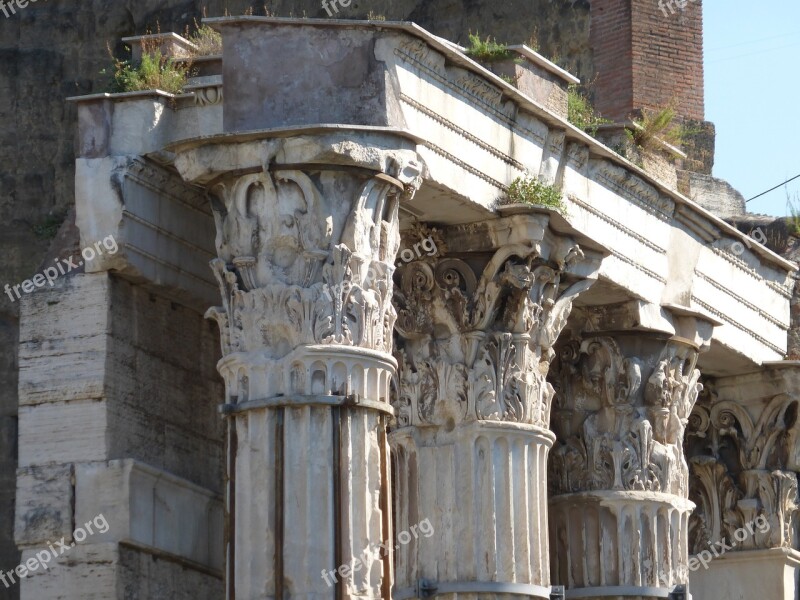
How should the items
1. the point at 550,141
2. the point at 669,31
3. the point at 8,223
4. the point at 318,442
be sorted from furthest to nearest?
the point at 8,223 → the point at 669,31 → the point at 550,141 → the point at 318,442

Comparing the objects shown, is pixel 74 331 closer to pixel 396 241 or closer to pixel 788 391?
pixel 396 241

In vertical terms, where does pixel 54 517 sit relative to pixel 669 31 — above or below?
below

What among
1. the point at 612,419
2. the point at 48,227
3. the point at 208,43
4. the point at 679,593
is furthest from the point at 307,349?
the point at 48,227

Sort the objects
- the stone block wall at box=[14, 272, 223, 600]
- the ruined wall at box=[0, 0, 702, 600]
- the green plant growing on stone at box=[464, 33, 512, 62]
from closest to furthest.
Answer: the stone block wall at box=[14, 272, 223, 600] → the green plant growing on stone at box=[464, 33, 512, 62] → the ruined wall at box=[0, 0, 702, 600]

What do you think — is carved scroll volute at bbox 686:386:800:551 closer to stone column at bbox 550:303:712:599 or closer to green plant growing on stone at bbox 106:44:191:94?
stone column at bbox 550:303:712:599

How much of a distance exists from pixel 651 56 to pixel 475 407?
6.16 meters

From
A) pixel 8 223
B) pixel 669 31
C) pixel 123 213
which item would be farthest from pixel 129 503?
pixel 8 223

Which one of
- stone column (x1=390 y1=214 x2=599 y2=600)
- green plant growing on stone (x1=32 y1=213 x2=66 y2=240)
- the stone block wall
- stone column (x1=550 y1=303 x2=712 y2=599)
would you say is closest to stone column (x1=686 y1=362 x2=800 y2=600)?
stone column (x1=550 y1=303 x2=712 y2=599)

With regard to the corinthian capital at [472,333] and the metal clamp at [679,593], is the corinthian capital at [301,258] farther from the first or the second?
the metal clamp at [679,593]

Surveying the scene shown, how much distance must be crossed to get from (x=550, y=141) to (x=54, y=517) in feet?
15.5

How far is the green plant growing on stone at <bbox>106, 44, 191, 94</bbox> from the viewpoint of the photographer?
18469 mm

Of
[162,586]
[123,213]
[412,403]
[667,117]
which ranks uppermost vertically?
[667,117]

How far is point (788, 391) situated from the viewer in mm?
22781

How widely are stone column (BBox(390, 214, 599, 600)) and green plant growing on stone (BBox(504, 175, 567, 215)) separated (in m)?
0.19
